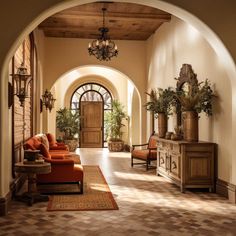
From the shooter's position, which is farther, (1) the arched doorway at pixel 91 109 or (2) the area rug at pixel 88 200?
(1) the arched doorway at pixel 91 109

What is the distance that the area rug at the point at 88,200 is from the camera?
521cm

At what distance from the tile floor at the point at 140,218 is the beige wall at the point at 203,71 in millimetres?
870

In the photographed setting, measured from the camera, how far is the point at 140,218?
15.3ft

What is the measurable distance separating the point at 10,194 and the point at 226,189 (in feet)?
11.2

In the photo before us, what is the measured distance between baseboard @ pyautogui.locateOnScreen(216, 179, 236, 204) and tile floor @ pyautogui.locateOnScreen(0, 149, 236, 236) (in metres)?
0.12

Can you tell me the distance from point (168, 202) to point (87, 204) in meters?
1.26

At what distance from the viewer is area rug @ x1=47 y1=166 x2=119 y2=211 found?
17.1 feet

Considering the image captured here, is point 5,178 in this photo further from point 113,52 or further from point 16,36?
point 113,52

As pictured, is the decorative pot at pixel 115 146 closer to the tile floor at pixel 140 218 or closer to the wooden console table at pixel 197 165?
the tile floor at pixel 140 218

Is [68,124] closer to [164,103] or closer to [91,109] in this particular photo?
[91,109]

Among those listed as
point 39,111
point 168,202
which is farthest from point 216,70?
point 39,111

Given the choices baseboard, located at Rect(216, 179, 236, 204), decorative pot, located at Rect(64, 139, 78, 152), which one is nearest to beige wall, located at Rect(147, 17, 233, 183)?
baseboard, located at Rect(216, 179, 236, 204)

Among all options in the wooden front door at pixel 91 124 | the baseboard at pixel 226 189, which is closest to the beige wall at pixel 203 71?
the baseboard at pixel 226 189

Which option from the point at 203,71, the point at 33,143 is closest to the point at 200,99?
the point at 203,71
